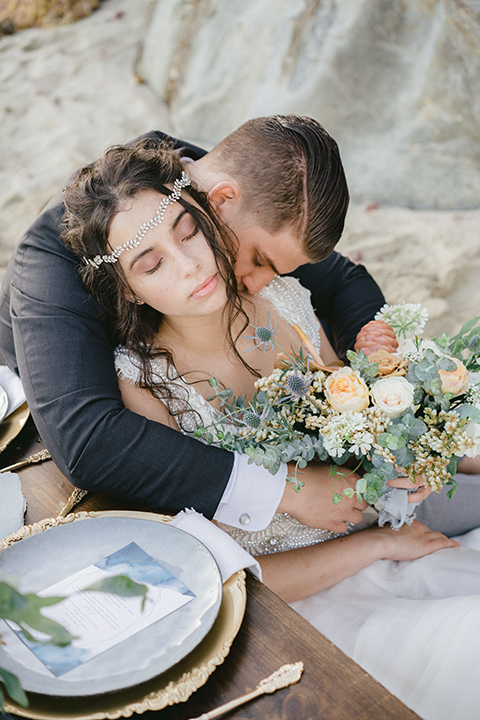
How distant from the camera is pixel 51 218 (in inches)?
70.1

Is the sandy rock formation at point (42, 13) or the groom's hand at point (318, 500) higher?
the sandy rock formation at point (42, 13)

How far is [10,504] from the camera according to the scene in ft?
4.69

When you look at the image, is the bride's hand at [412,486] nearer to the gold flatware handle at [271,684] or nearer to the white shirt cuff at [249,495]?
the white shirt cuff at [249,495]

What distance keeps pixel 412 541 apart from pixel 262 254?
1071 mm

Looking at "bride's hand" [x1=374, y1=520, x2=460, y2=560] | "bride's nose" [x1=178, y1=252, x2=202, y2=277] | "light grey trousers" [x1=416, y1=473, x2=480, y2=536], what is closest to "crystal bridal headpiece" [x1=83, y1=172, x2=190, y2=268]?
"bride's nose" [x1=178, y1=252, x2=202, y2=277]

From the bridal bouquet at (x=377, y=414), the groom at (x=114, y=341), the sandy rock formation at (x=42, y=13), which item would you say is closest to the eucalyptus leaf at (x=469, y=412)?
the bridal bouquet at (x=377, y=414)

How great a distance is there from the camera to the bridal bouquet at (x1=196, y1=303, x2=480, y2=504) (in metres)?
1.31

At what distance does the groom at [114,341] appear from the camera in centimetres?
142

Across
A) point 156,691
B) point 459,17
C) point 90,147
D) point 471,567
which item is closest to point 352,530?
point 471,567

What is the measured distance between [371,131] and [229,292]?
3.98m

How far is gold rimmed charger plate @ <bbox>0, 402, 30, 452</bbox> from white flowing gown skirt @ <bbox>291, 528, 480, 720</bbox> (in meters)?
0.97

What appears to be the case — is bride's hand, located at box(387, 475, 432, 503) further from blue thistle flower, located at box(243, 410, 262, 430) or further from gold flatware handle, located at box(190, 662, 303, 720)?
gold flatware handle, located at box(190, 662, 303, 720)

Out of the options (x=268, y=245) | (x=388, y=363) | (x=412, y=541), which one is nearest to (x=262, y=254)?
(x=268, y=245)

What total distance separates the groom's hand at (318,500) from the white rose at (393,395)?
0.27 metres
